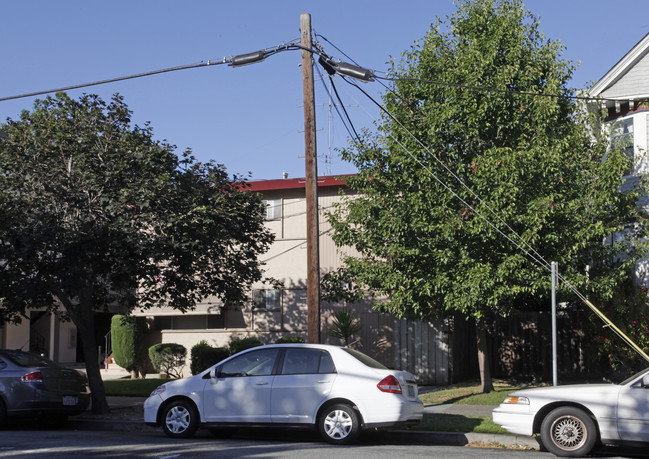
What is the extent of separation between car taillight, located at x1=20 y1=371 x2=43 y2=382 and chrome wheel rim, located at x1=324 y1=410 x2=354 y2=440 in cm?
544

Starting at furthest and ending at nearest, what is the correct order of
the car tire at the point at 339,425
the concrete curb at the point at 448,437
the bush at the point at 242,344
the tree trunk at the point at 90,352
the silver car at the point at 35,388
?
the bush at the point at 242,344
the tree trunk at the point at 90,352
the silver car at the point at 35,388
the concrete curb at the point at 448,437
the car tire at the point at 339,425

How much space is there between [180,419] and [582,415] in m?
5.93

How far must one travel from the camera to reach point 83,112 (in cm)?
1447

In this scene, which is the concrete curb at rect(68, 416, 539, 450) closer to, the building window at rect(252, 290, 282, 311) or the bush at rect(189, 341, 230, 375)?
the bush at rect(189, 341, 230, 375)

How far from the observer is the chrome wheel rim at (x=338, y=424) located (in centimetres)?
1021

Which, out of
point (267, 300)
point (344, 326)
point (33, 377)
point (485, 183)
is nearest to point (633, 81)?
point (485, 183)

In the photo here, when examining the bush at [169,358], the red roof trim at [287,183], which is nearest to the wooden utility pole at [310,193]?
the red roof trim at [287,183]

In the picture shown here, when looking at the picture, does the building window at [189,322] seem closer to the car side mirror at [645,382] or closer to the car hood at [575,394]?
the car hood at [575,394]

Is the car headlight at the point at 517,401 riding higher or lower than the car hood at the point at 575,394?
lower

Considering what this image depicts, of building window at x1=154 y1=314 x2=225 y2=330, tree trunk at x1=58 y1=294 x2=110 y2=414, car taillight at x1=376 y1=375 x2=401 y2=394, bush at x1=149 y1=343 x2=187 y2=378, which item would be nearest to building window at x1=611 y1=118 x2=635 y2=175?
car taillight at x1=376 y1=375 x2=401 y2=394

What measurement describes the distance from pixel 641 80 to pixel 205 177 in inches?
445

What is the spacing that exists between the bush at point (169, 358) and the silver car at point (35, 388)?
9108mm

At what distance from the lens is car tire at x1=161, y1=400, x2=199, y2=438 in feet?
36.1

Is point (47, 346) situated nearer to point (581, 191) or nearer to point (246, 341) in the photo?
point (246, 341)
